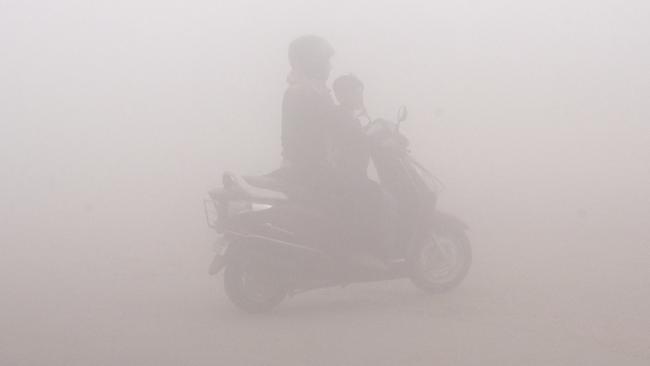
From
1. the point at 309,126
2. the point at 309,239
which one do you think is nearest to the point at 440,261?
the point at 309,239

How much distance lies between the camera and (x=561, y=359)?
5.76 meters

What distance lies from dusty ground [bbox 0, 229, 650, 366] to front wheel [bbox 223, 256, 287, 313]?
0.11 metres

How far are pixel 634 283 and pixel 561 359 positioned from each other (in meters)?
2.47

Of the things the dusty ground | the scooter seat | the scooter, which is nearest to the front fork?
the scooter

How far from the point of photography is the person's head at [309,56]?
8133mm

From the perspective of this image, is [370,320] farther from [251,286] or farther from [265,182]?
[265,182]

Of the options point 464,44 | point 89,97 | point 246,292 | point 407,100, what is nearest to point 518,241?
point 246,292

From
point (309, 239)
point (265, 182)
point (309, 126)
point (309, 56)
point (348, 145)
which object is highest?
point (309, 56)

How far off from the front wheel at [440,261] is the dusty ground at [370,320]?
12cm

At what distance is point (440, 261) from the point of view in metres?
8.22

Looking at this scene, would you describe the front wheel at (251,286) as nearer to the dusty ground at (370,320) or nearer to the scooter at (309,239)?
the scooter at (309,239)

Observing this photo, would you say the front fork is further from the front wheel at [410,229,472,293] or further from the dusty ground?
the front wheel at [410,229,472,293]

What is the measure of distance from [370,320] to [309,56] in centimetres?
195

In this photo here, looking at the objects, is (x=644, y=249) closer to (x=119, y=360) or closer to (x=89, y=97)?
(x=119, y=360)
